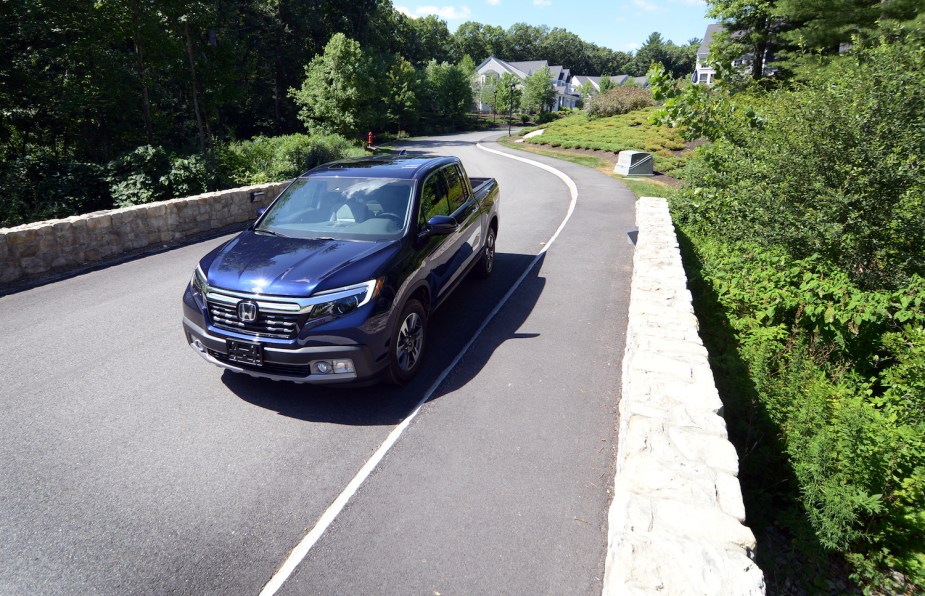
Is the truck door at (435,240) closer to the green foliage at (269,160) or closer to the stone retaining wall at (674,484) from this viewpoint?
the stone retaining wall at (674,484)

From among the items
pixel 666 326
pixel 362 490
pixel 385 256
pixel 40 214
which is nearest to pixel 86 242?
pixel 40 214

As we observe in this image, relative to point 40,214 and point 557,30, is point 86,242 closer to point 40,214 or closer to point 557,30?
point 40,214

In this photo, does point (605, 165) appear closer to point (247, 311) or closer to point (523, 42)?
point (247, 311)

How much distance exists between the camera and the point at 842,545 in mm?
3742

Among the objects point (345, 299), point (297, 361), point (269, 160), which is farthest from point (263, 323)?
point (269, 160)

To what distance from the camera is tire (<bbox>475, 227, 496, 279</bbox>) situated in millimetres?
8289

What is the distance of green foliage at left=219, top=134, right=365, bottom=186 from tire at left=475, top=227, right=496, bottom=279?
398 inches

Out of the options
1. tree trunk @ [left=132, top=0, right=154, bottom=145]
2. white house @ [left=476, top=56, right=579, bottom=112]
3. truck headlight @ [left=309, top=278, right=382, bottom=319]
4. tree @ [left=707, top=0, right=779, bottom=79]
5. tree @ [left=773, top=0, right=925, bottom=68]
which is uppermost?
white house @ [left=476, top=56, right=579, bottom=112]

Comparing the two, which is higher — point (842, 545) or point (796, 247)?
point (796, 247)

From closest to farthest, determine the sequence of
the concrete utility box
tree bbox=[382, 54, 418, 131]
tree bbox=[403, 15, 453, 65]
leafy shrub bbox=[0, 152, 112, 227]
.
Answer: leafy shrub bbox=[0, 152, 112, 227], the concrete utility box, tree bbox=[382, 54, 418, 131], tree bbox=[403, 15, 453, 65]

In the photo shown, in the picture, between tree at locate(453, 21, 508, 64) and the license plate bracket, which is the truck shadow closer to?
the license plate bracket

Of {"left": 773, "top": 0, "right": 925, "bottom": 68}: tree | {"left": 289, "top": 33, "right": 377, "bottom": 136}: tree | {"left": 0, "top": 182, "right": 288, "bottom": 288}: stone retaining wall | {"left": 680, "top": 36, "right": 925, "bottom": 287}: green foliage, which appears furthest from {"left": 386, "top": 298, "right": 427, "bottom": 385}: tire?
{"left": 289, "top": 33, "right": 377, "bottom": 136}: tree

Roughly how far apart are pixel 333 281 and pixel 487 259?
422cm

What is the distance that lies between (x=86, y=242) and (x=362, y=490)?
8163mm
